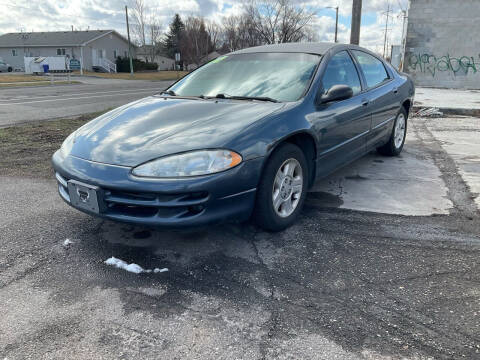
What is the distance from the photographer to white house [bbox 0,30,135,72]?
49.7 m

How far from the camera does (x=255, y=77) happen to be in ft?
12.4

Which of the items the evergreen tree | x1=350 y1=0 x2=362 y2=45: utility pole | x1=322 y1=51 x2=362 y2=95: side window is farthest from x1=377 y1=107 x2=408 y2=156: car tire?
the evergreen tree

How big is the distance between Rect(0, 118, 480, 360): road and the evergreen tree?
64.3 m

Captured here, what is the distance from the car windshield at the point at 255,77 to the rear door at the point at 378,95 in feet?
3.27

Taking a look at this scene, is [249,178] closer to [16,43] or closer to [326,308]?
[326,308]

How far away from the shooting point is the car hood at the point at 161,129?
2754mm

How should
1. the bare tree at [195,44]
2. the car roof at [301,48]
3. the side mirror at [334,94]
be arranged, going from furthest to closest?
the bare tree at [195,44]
the car roof at [301,48]
the side mirror at [334,94]

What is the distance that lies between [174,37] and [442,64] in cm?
5472

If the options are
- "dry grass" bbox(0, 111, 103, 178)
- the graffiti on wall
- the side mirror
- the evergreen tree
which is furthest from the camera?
the evergreen tree

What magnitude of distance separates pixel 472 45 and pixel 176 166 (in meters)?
20.5

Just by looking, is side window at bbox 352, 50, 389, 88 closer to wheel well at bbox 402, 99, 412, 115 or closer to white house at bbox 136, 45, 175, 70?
wheel well at bbox 402, 99, 412, 115

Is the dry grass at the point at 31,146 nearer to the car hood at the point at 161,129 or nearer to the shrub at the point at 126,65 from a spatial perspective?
the car hood at the point at 161,129

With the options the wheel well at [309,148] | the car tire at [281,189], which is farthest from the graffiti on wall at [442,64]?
the car tire at [281,189]

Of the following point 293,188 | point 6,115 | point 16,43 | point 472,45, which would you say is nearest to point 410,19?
point 472,45
